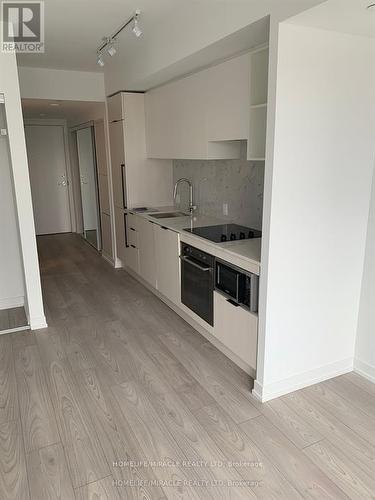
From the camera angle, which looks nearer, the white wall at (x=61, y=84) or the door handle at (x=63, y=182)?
the white wall at (x=61, y=84)

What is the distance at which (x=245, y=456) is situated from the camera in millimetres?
2000

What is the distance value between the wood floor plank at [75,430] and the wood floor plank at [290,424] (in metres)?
1.00

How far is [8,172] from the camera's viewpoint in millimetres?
3773

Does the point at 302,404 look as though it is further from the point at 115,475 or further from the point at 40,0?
the point at 40,0

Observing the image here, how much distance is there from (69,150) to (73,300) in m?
4.28

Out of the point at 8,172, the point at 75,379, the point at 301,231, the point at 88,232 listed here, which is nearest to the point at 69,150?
the point at 88,232

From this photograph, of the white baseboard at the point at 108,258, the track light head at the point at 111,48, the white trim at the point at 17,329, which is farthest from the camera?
the white baseboard at the point at 108,258

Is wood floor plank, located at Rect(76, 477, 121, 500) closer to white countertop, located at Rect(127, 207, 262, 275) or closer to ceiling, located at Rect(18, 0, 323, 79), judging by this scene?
white countertop, located at Rect(127, 207, 262, 275)

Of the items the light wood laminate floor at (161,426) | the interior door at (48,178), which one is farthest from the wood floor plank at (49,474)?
the interior door at (48,178)

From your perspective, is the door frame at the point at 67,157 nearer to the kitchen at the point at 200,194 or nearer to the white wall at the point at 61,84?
the white wall at the point at 61,84

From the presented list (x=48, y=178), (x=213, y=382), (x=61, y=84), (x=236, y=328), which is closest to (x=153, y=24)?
(x=61, y=84)

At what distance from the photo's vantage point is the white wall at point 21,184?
9.94 ft

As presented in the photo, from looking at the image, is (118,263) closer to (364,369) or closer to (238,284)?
(238,284)

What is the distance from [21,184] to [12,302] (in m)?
1.47
